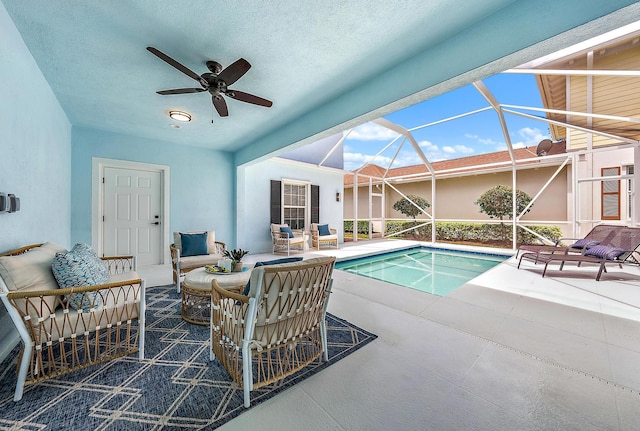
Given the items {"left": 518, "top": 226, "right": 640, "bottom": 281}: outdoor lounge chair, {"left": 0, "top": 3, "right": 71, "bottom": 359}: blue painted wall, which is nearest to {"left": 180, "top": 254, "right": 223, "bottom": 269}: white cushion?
{"left": 0, "top": 3, "right": 71, "bottom": 359}: blue painted wall

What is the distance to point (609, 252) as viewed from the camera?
167 inches

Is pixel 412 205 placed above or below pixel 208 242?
above

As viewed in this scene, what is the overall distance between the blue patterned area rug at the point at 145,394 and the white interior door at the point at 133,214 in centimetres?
330

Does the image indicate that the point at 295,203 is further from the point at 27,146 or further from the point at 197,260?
the point at 27,146

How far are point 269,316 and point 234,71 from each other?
2.21m

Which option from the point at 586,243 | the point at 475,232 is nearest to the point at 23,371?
the point at 586,243

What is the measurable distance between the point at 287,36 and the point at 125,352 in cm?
298

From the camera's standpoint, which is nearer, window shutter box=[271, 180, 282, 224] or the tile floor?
the tile floor

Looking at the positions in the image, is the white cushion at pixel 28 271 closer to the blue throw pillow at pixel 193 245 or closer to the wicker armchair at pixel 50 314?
the wicker armchair at pixel 50 314

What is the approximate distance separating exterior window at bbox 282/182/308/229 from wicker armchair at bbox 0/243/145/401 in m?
5.57

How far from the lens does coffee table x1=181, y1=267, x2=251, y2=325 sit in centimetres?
261

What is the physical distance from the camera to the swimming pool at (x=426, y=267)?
462 cm

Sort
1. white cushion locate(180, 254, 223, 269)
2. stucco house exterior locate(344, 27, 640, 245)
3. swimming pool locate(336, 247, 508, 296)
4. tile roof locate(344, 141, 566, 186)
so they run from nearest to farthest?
white cushion locate(180, 254, 223, 269) < stucco house exterior locate(344, 27, 640, 245) < swimming pool locate(336, 247, 508, 296) < tile roof locate(344, 141, 566, 186)

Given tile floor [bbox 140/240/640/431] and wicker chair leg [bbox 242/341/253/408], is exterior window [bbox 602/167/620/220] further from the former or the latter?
wicker chair leg [bbox 242/341/253/408]
